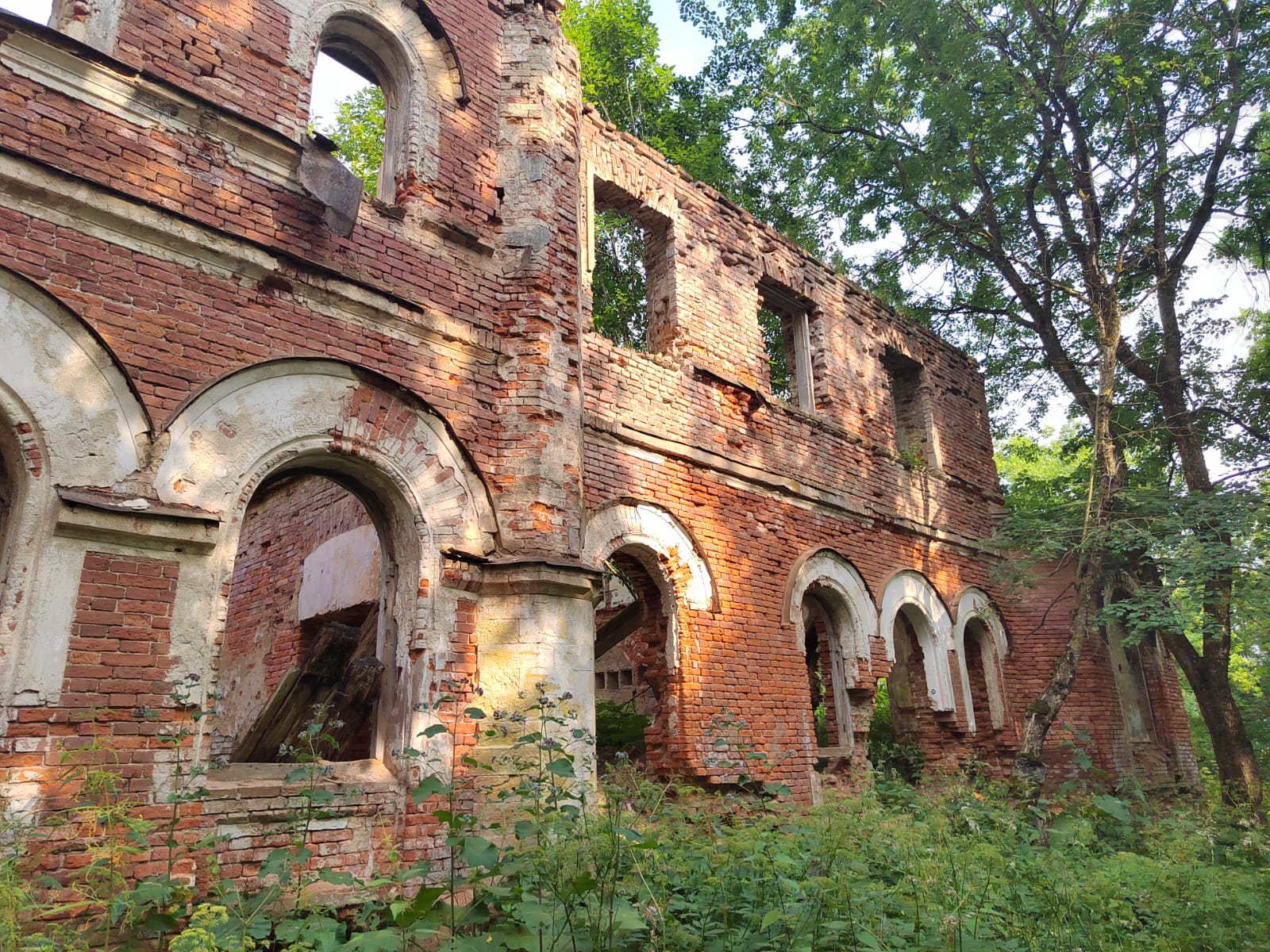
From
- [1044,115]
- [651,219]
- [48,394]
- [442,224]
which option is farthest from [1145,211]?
[48,394]

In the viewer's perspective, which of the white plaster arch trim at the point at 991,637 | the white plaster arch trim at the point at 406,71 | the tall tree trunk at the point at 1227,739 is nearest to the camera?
the white plaster arch trim at the point at 406,71

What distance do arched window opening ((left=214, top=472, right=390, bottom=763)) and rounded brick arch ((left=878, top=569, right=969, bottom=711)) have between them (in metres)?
6.03

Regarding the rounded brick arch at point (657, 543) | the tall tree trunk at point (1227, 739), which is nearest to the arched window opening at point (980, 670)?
the tall tree trunk at point (1227, 739)

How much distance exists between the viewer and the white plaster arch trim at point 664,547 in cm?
686

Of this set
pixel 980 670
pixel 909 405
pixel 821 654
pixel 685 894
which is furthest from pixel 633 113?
pixel 685 894

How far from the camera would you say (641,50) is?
18.7m

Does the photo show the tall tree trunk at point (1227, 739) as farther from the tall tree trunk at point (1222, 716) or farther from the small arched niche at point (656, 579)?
the small arched niche at point (656, 579)

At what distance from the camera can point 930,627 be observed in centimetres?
1077

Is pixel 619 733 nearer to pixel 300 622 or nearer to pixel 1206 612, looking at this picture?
pixel 300 622

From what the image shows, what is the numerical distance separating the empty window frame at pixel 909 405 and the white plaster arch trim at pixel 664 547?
5.43 meters

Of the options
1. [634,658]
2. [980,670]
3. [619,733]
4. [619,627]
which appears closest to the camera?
[619,733]

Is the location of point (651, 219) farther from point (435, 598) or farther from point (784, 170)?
point (784, 170)

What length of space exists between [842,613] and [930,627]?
1.94 meters

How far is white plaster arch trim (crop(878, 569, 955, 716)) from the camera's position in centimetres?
1044
